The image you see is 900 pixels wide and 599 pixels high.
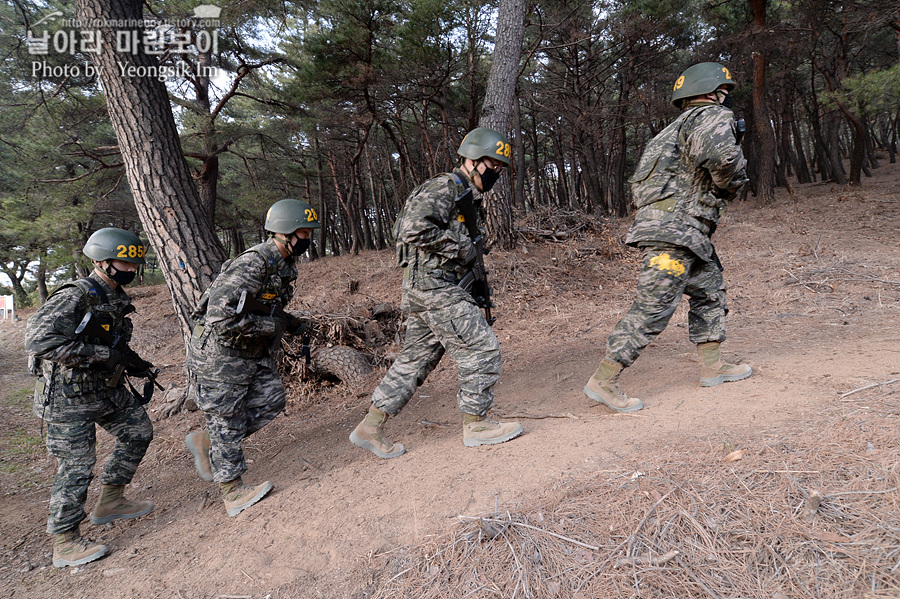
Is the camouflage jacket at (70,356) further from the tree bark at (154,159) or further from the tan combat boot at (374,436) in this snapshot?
the tan combat boot at (374,436)

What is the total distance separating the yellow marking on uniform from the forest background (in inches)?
177

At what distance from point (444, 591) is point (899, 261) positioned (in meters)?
8.36

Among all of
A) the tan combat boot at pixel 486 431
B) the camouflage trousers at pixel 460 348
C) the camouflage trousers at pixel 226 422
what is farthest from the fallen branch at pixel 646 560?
the camouflage trousers at pixel 226 422

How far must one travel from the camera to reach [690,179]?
3.42 meters

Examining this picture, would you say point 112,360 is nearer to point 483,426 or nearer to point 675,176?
point 483,426

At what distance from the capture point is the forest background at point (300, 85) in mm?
4855

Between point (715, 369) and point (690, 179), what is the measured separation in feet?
4.98

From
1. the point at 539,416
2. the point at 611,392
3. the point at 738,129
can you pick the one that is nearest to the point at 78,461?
the point at 539,416

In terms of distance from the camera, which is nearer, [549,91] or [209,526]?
[209,526]

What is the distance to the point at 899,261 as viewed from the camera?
664cm

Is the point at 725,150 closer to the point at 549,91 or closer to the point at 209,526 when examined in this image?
the point at 209,526

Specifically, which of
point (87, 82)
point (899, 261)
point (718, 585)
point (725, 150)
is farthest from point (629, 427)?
point (87, 82)

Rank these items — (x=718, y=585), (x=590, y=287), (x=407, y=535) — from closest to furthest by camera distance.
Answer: (x=718, y=585)
(x=407, y=535)
(x=590, y=287)

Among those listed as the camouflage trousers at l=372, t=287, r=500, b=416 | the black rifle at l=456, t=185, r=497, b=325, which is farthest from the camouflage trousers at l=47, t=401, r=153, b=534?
the black rifle at l=456, t=185, r=497, b=325
